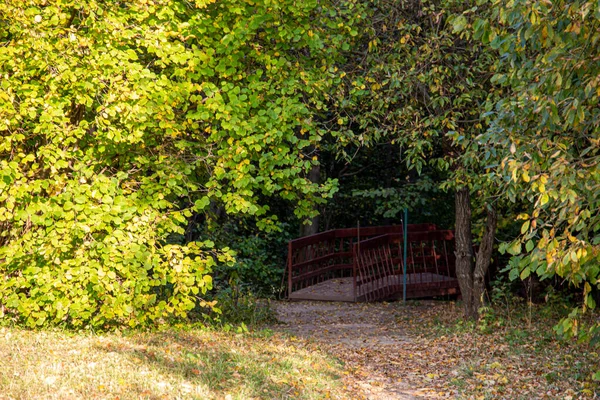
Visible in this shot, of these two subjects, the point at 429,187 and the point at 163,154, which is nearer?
the point at 163,154

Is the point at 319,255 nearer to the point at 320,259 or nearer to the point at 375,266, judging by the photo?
the point at 320,259

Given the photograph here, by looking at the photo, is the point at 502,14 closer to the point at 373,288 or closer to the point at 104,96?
the point at 104,96

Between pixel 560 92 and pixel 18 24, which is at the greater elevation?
pixel 18 24

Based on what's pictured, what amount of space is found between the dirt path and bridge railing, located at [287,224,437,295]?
1.21m

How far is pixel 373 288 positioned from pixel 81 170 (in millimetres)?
7865

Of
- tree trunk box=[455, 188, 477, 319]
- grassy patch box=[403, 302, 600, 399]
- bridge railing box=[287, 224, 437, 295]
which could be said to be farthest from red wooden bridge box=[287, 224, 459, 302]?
grassy patch box=[403, 302, 600, 399]

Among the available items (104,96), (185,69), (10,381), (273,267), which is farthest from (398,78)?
(273,267)

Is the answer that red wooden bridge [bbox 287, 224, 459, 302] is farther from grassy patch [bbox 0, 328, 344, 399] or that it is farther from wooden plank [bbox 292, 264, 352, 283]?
grassy patch [bbox 0, 328, 344, 399]

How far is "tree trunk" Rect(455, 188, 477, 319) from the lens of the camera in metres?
10.7

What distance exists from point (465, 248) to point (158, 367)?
19.6 ft

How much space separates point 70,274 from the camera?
7188mm

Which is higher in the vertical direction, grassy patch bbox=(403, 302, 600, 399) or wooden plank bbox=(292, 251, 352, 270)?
wooden plank bbox=(292, 251, 352, 270)

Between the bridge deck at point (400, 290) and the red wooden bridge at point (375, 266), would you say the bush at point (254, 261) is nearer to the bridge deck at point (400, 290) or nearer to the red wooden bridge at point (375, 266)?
the red wooden bridge at point (375, 266)

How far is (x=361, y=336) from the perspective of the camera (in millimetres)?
10070
